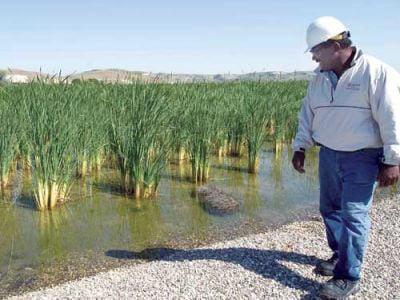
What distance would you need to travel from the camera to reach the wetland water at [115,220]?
3.99 meters

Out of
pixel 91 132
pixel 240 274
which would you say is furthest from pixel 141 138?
pixel 240 274

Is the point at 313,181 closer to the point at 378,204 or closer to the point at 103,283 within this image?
the point at 378,204

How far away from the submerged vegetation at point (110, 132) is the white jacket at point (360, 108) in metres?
3.09

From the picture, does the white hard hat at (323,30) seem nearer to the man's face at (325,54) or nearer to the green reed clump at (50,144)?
the man's face at (325,54)

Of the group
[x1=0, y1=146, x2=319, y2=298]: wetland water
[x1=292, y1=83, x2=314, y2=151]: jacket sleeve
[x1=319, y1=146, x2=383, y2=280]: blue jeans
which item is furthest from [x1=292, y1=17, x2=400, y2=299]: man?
[x1=0, y1=146, x2=319, y2=298]: wetland water

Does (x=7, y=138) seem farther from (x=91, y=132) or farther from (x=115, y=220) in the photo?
(x=115, y=220)

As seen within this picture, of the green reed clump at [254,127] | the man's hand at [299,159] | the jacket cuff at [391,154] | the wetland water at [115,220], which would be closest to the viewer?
the jacket cuff at [391,154]

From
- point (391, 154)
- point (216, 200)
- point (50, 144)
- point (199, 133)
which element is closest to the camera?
point (391, 154)

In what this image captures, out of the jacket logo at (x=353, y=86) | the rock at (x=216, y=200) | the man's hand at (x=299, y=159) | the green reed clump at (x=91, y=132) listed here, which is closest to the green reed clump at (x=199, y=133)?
the rock at (x=216, y=200)

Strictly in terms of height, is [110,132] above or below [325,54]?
below

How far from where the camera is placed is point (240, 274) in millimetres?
3312

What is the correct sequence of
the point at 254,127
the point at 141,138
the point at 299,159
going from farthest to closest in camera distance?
the point at 254,127 → the point at 141,138 → the point at 299,159

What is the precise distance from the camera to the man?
2746mm

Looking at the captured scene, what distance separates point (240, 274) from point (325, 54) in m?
1.83
